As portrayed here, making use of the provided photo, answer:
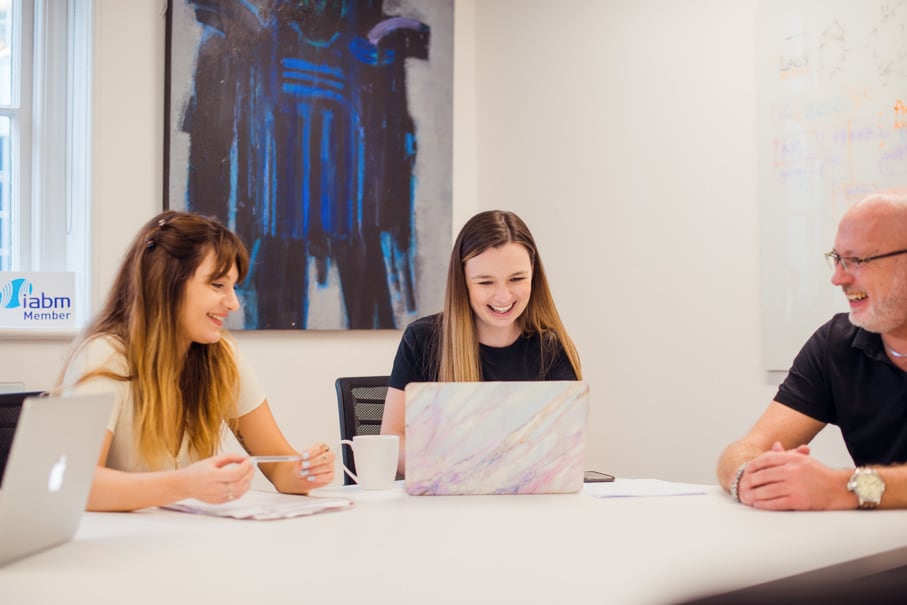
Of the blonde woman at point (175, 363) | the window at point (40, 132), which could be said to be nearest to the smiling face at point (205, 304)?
the blonde woman at point (175, 363)

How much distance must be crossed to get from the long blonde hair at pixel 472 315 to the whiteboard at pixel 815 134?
0.85m

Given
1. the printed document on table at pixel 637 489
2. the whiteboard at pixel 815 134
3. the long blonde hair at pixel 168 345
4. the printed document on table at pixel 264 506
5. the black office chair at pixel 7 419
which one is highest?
the whiteboard at pixel 815 134

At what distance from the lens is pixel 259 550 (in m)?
1.16

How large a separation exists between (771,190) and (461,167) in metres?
1.33

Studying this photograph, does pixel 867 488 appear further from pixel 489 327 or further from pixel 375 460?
pixel 489 327

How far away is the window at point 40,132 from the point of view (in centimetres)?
319

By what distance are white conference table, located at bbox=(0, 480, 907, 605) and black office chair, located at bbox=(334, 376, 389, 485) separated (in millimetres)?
902

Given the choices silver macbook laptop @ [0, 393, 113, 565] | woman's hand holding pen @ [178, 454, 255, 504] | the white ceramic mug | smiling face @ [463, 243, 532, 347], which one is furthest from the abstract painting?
silver macbook laptop @ [0, 393, 113, 565]

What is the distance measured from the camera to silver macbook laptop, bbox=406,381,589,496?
64.9 inches

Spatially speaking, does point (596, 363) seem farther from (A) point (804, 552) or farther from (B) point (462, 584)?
(B) point (462, 584)

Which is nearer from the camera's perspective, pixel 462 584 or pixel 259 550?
pixel 462 584

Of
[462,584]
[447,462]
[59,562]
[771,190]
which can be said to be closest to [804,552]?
[462,584]

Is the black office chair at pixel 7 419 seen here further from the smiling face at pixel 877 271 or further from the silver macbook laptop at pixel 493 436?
the smiling face at pixel 877 271

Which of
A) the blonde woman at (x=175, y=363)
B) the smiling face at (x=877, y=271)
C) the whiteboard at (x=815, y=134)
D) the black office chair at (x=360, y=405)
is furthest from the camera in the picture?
the whiteboard at (x=815, y=134)
